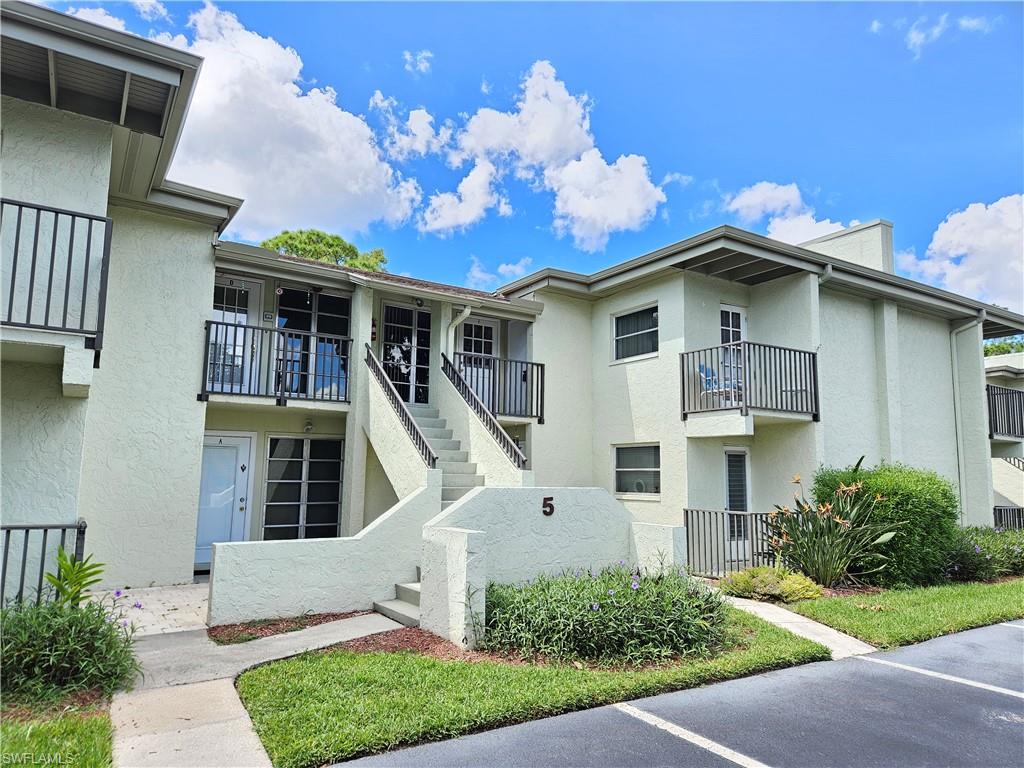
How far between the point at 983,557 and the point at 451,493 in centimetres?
972

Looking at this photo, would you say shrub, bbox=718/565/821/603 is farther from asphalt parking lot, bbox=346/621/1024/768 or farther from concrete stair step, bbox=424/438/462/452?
concrete stair step, bbox=424/438/462/452

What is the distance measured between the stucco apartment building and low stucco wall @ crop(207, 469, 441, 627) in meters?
0.04

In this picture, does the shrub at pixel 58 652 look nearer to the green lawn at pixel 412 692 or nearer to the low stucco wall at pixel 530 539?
the green lawn at pixel 412 692

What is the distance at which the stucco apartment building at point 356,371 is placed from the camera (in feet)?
23.3

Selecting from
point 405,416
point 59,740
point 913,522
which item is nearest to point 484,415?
point 405,416

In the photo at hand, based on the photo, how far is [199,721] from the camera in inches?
187

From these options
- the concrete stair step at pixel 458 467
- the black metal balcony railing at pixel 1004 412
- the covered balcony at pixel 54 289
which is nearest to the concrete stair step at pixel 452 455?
the concrete stair step at pixel 458 467

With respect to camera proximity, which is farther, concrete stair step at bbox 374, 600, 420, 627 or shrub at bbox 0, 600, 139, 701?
concrete stair step at bbox 374, 600, 420, 627

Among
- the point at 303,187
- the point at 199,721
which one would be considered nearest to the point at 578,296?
the point at 199,721

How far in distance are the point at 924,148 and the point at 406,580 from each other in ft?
42.1

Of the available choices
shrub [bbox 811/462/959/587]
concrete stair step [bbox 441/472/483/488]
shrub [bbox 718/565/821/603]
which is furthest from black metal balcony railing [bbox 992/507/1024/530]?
concrete stair step [bbox 441/472/483/488]

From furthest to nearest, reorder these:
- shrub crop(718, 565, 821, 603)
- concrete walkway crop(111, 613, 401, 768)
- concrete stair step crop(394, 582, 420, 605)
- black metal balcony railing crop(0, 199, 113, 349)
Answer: shrub crop(718, 565, 821, 603)
concrete stair step crop(394, 582, 420, 605)
black metal balcony railing crop(0, 199, 113, 349)
concrete walkway crop(111, 613, 401, 768)

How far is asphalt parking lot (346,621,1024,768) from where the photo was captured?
14.3 feet

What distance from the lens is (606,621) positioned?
257 inches
